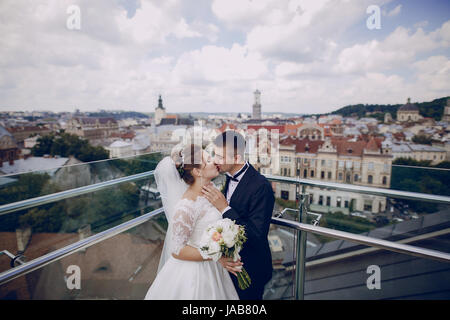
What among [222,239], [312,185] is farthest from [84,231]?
[312,185]

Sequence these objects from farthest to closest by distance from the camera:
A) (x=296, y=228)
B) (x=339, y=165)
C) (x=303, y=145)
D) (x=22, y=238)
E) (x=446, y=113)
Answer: (x=446, y=113), (x=303, y=145), (x=339, y=165), (x=22, y=238), (x=296, y=228)

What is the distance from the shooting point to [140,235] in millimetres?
2611

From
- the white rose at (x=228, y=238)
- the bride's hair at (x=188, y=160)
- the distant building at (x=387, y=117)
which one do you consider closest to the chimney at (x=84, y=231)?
the bride's hair at (x=188, y=160)

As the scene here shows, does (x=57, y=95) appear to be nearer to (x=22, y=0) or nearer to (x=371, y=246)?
(x=22, y=0)

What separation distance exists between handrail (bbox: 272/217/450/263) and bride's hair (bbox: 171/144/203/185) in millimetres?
712

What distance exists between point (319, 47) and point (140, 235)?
50437 mm

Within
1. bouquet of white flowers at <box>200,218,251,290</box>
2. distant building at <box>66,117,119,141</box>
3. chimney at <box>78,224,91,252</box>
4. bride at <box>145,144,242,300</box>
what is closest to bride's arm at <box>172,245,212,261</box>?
bride at <box>145,144,242,300</box>

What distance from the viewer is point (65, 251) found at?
1758 millimetres

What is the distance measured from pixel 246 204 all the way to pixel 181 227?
0.48m

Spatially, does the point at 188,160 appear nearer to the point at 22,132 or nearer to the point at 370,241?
the point at 370,241

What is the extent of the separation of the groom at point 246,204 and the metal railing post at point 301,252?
0.24m

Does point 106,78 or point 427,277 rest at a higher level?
point 106,78

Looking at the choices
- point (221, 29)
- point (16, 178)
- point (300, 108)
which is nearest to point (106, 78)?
point (300, 108)

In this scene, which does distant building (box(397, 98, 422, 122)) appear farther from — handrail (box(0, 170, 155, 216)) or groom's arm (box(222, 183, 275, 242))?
handrail (box(0, 170, 155, 216))
